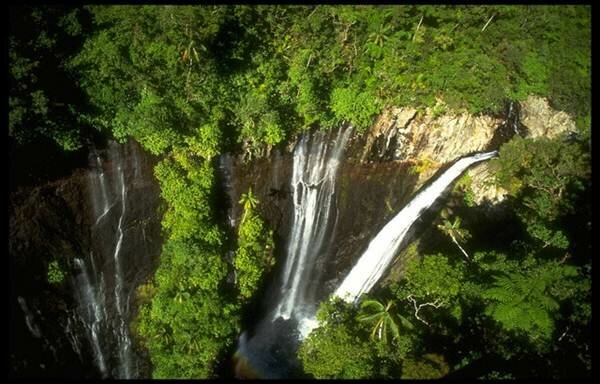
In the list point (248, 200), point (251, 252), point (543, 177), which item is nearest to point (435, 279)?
point (543, 177)

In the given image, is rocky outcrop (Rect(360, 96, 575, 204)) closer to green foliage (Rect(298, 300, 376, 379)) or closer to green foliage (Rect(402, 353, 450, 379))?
green foliage (Rect(298, 300, 376, 379))

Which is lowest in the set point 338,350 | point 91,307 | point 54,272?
point 338,350

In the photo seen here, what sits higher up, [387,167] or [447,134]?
[447,134]

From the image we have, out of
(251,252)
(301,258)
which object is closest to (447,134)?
(301,258)

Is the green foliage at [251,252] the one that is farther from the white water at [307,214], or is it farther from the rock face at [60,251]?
the rock face at [60,251]

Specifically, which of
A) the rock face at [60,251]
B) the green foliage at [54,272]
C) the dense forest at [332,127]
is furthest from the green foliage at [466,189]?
the green foliage at [54,272]

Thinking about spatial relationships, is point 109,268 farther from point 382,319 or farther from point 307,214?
point 382,319

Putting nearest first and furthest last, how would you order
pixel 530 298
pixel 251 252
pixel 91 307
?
pixel 530 298
pixel 91 307
pixel 251 252

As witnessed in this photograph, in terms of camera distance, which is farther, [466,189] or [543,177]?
[466,189]

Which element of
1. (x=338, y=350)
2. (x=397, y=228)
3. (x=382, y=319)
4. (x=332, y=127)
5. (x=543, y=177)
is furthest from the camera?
(x=397, y=228)
